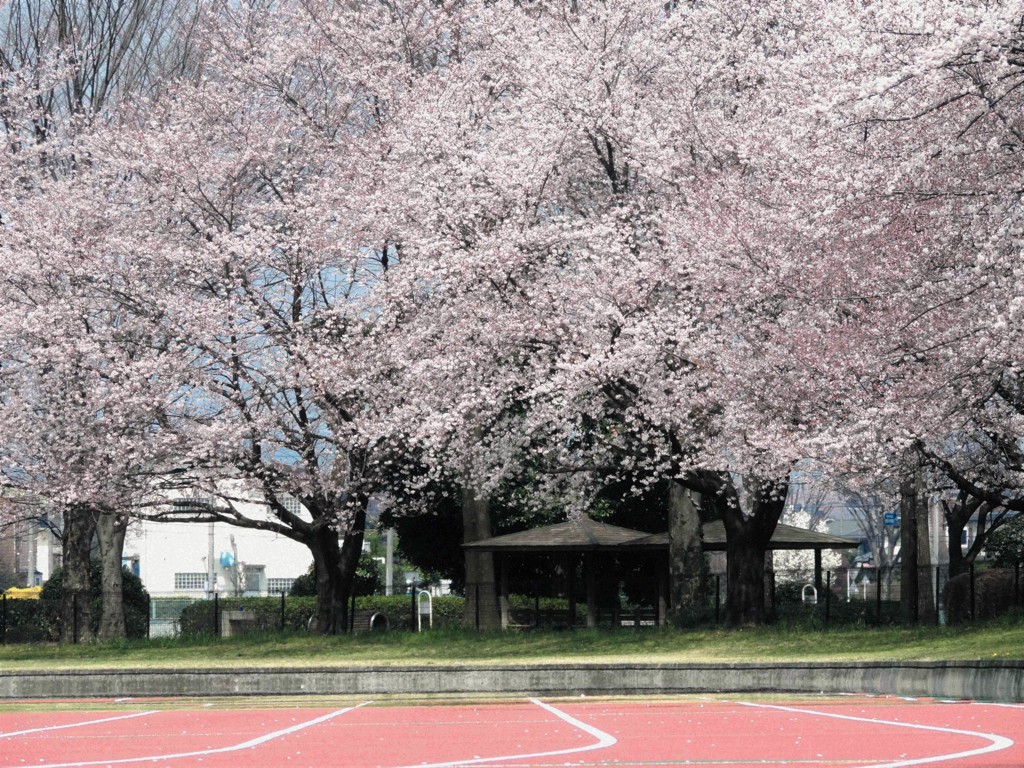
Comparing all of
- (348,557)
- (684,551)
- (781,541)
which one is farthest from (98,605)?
(781,541)

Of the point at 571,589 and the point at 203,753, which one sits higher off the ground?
the point at 203,753

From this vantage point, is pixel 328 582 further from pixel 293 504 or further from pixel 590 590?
pixel 293 504

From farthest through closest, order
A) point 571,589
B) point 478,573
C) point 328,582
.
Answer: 1. point 571,589
2. point 478,573
3. point 328,582

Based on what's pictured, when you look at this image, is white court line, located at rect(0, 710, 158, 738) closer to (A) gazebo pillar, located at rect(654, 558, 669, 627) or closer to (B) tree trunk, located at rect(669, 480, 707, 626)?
(B) tree trunk, located at rect(669, 480, 707, 626)

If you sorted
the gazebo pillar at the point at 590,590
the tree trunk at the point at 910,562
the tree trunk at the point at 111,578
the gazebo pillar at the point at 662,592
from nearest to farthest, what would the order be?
the tree trunk at the point at 910,562 < the gazebo pillar at the point at 590,590 < the tree trunk at the point at 111,578 < the gazebo pillar at the point at 662,592

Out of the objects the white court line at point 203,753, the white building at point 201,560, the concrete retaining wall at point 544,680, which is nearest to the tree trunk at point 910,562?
the concrete retaining wall at point 544,680

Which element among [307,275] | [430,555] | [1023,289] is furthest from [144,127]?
[1023,289]

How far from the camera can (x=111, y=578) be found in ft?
113

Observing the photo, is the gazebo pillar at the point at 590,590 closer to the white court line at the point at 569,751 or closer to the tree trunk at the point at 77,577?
the tree trunk at the point at 77,577

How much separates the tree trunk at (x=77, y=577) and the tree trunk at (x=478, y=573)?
7.79 meters

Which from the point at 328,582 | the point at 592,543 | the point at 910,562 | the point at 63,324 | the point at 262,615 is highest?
the point at 63,324

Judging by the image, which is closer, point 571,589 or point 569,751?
point 569,751

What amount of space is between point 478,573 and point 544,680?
12303mm

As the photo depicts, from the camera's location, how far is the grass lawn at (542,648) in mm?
21484
